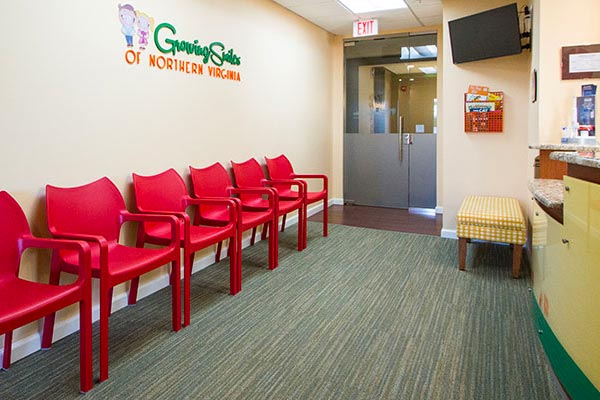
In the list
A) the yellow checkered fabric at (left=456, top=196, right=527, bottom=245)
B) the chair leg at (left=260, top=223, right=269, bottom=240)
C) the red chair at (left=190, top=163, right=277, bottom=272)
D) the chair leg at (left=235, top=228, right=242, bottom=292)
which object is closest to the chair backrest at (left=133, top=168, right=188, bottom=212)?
the red chair at (left=190, top=163, right=277, bottom=272)

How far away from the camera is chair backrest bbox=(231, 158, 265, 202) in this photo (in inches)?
168

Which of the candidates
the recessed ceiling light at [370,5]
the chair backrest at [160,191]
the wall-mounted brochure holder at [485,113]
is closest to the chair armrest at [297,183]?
the chair backrest at [160,191]

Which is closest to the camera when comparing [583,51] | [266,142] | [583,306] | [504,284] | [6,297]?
[583,306]

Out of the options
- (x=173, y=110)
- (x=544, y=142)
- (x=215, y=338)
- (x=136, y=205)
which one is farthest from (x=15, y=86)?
(x=544, y=142)

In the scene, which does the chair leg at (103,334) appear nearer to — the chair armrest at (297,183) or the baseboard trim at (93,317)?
the baseboard trim at (93,317)

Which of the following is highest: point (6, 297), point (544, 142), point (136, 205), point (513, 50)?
point (513, 50)

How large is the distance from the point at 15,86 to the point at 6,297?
1.17 meters

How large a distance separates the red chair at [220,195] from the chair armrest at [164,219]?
77cm

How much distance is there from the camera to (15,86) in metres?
2.40

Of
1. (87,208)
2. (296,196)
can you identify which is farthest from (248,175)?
(87,208)

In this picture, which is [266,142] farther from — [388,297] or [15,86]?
[15,86]

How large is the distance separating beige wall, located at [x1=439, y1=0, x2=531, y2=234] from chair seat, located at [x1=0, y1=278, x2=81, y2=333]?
3982mm

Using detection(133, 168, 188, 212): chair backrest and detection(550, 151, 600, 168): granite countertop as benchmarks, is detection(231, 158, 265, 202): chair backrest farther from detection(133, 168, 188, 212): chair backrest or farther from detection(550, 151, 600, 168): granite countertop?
detection(550, 151, 600, 168): granite countertop

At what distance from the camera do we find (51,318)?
2486mm
